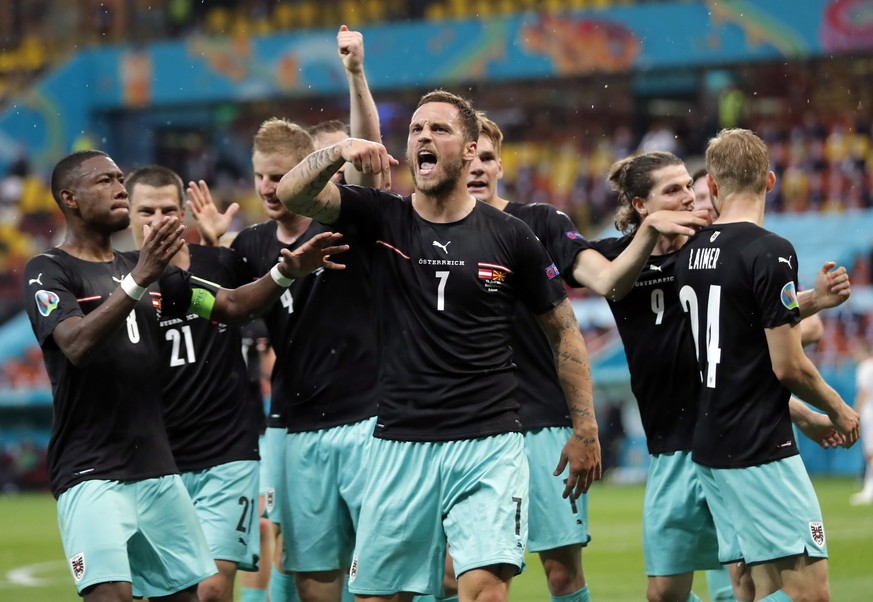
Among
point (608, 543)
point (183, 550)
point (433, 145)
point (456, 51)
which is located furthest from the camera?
point (456, 51)

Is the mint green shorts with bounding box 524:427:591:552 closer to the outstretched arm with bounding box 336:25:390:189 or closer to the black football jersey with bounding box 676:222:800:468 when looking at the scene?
the black football jersey with bounding box 676:222:800:468

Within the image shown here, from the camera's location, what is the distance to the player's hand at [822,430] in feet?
21.2

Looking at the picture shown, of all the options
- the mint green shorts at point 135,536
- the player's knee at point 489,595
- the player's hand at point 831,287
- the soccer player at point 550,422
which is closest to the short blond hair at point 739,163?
the player's hand at point 831,287

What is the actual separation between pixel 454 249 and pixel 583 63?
82.5 feet

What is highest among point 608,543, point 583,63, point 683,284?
point 583,63

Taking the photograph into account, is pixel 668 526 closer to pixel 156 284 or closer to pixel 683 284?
pixel 683 284

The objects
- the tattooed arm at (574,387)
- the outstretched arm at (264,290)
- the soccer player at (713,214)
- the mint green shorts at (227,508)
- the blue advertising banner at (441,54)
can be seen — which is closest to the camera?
the tattooed arm at (574,387)

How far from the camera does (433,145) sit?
5.94 m

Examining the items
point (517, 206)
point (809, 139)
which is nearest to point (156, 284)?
point (517, 206)

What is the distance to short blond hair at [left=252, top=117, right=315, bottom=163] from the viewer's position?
729 centimetres

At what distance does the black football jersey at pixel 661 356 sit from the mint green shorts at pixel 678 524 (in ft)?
0.40

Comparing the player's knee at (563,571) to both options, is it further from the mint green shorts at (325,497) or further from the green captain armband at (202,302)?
the green captain armband at (202,302)

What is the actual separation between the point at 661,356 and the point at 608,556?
6993 millimetres

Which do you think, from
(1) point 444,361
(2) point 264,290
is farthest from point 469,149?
(2) point 264,290
